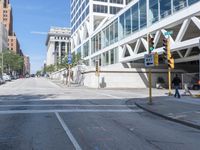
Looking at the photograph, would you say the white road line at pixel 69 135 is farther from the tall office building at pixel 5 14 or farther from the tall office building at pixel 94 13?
the tall office building at pixel 5 14

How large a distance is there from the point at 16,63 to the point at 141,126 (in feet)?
354

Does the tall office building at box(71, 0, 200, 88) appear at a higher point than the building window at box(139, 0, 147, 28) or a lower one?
lower

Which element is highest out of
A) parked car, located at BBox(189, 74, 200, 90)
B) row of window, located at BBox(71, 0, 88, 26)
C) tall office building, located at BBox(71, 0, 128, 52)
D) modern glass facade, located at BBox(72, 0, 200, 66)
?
row of window, located at BBox(71, 0, 88, 26)

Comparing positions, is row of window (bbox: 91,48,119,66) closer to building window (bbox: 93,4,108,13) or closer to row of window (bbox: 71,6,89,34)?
building window (bbox: 93,4,108,13)

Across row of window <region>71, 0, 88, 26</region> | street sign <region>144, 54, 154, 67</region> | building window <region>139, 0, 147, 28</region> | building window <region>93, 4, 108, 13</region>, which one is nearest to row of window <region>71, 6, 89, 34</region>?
row of window <region>71, 0, 88, 26</region>

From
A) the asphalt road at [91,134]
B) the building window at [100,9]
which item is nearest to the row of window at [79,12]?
the building window at [100,9]

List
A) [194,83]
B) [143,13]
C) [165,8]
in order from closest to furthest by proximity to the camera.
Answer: [165,8] → [194,83] → [143,13]

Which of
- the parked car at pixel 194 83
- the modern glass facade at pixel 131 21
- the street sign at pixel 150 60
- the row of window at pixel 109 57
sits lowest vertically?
the parked car at pixel 194 83

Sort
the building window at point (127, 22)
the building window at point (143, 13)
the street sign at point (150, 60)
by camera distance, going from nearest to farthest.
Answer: the street sign at point (150, 60) → the building window at point (143, 13) → the building window at point (127, 22)

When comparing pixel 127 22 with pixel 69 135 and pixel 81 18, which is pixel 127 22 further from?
pixel 69 135

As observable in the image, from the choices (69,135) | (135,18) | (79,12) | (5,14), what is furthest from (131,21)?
(5,14)

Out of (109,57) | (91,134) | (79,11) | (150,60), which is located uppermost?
(79,11)

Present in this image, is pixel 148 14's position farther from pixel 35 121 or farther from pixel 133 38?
pixel 35 121

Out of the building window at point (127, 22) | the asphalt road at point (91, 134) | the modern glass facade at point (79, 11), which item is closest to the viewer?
the asphalt road at point (91, 134)
